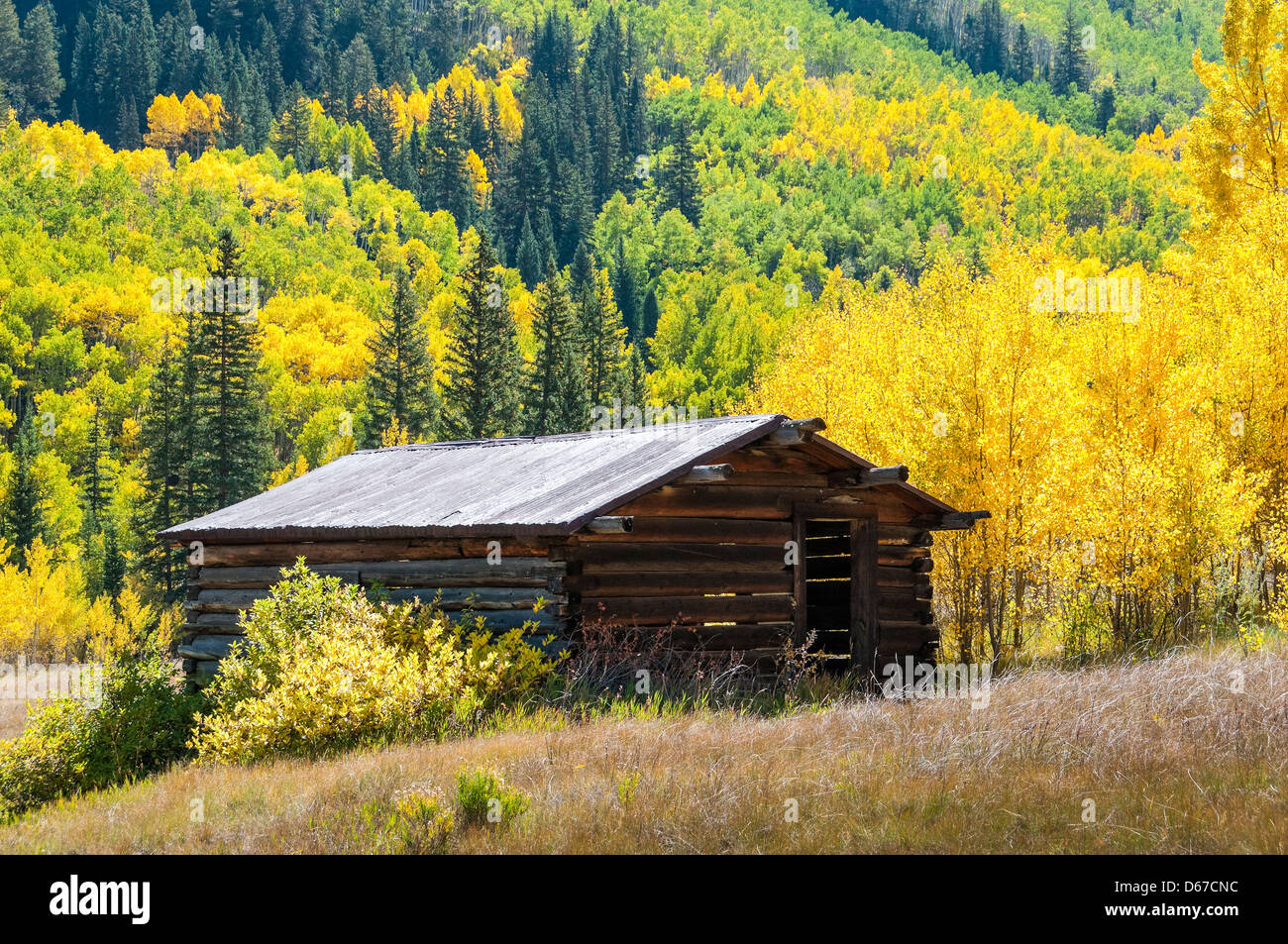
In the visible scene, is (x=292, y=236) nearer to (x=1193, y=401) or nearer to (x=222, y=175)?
(x=222, y=175)

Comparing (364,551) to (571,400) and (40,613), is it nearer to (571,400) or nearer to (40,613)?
(571,400)

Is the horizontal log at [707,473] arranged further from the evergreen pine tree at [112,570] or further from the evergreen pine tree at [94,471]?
the evergreen pine tree at [94,471]

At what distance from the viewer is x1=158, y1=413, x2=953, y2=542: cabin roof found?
47.5 ft

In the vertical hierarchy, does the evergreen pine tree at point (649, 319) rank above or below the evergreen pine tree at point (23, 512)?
above

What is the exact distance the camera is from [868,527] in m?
17.5

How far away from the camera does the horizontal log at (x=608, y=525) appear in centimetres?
1355

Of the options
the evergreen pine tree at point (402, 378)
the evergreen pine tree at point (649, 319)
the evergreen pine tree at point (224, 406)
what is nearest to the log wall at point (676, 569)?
the evergreen pine tree at point (224, 406)

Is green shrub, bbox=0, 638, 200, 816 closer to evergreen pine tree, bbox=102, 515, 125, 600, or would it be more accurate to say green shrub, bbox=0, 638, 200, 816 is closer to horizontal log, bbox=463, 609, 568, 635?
horizontal log, bbox=463, 609, 568, 635

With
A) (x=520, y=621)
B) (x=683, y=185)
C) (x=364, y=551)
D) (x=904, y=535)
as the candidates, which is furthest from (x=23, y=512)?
(x=683, y=185)

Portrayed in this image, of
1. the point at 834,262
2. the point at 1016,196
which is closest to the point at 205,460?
the point at 834,262

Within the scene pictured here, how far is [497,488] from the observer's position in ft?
54.2

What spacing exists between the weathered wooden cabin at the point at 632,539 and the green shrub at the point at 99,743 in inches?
78.7

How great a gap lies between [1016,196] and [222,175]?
9072 centimetres

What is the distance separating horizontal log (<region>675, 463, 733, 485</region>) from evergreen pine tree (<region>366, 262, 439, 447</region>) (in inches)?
1751
